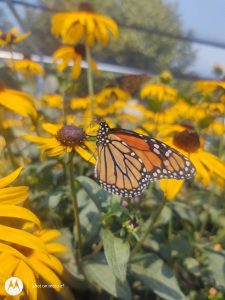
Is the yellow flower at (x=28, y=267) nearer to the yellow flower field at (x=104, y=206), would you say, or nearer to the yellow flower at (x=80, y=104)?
the yellow flower field at (x=104, y=206)

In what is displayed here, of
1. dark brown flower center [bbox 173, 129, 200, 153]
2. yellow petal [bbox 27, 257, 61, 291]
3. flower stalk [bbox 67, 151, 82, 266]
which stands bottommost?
yellow petal [bbox 27, 257, 61, 291]

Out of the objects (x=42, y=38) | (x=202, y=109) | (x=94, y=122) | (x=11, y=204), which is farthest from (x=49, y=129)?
(x=42, y=38)

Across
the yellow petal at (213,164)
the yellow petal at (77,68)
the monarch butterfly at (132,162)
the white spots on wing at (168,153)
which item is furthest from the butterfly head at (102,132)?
the yellow petal at (77,68)

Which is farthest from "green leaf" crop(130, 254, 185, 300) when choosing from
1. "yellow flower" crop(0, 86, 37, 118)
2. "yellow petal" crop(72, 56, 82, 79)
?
"yellow petal" crop(72, 56, 82, 79)

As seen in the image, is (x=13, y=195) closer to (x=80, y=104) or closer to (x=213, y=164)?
(x=213, y=164)

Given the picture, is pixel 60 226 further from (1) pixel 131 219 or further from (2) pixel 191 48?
(2) pixel 191 48

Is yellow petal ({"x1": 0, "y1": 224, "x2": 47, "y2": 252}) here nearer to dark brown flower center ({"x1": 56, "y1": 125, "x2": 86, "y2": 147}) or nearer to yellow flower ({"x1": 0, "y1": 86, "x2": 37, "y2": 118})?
dark brown flower center ({"x1": 56, "y1": 125, "x2": 86, "y2": 147})

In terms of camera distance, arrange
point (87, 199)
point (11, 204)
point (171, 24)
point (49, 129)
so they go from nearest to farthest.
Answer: point (11, 204) → point (49, 129) → point (87, 199) → point (171, 24)
